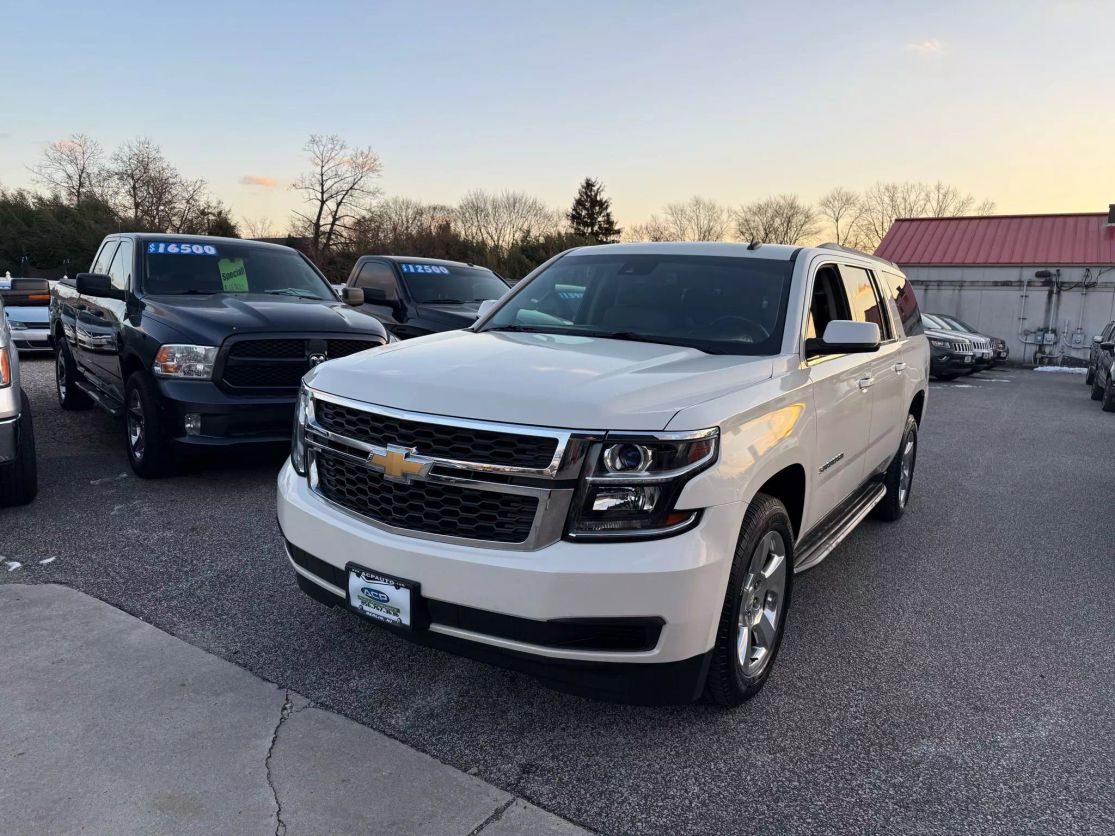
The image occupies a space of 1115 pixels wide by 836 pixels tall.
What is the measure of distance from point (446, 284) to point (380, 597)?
8.27 m

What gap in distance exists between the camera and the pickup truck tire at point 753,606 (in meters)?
2.82

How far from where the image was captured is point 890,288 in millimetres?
5594

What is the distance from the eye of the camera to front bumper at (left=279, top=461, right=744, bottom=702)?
2.49 meters

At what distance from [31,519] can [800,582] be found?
4955 mm

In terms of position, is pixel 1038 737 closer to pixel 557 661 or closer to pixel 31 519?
pixel 557 661

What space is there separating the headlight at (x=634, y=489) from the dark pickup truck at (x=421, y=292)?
725 centimetres

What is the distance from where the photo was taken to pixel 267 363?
Answer: 19.7 feet

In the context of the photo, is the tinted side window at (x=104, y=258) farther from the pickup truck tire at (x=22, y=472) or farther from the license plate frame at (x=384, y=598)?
the license plate frame at (x=384, y=598)

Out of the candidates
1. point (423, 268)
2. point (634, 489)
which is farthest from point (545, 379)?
point (423, 268)

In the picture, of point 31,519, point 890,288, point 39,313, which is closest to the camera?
→ point 31,519

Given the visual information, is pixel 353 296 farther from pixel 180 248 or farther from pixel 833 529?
pixel 833 529

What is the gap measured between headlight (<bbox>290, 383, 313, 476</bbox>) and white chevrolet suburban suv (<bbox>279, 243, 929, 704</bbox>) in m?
0.01

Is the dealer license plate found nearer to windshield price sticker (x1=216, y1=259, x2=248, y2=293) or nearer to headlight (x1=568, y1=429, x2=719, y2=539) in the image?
headlight (x1=568, y1=429, x2=719, y2=539)

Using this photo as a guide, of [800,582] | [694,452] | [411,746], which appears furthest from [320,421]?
[800,582]
